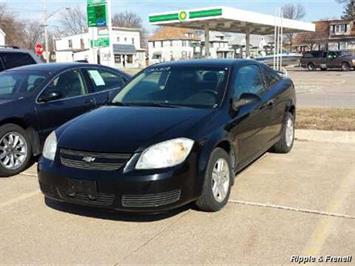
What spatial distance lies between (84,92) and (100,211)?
320cm

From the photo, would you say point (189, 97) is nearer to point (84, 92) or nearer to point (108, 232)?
point (108, 232)

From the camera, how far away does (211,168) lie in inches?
185

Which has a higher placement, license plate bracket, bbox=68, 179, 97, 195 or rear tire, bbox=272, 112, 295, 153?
license plate bracket, bbox=68, 179, 97, 195

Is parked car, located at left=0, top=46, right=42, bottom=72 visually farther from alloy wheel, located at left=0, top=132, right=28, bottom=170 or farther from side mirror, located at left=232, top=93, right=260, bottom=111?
side mirror, located at left=232, top=93, right=260, bottom=111

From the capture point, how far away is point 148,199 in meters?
4.27

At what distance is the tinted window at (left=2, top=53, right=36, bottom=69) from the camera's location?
33.5ft

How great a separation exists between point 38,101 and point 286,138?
12.3 ft

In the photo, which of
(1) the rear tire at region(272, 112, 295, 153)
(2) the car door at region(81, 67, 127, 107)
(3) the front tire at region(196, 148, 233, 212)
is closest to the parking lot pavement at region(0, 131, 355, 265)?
(3) the front tire at region(196, 148, 233, 212)

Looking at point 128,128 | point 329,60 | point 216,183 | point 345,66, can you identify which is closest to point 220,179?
point 216,183

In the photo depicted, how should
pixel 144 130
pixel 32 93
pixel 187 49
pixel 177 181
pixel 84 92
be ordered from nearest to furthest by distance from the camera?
pixel 177 181 < pixel 144 130 < pixel 32 93 < pixel 84 92 < pixel 187 49

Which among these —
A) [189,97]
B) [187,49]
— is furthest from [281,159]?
[187,49]

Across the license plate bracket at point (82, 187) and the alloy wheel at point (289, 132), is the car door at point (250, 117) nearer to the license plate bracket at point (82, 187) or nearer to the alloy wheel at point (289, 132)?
the alloy wheel at point (289, 132)

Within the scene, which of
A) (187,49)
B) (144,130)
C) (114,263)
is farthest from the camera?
(187,49)

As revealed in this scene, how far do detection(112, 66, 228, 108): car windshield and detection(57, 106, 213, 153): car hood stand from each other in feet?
0.84
